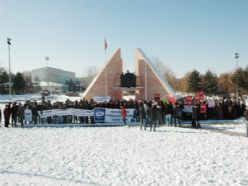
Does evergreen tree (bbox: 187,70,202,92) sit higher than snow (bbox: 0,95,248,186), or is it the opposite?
evergreen tree (bbox: 187,70,202,92)

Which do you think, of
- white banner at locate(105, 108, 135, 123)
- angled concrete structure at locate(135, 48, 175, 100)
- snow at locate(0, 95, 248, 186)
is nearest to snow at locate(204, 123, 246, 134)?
snow at locate(0, 95, 248, 186)

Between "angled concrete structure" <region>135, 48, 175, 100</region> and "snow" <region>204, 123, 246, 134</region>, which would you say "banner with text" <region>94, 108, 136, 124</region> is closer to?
"snow" <region>204, 123, 246, 134</region>

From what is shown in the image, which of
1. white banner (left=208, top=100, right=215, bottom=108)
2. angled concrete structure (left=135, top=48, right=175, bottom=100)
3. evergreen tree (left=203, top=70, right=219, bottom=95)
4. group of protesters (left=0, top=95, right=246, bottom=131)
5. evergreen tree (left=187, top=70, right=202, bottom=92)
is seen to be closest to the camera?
group of protesters (left=0, top=95, right=246, bottom=131)

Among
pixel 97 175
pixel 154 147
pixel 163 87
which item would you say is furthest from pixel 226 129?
pixel 163 87

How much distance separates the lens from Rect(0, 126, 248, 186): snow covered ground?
7652 millimetres

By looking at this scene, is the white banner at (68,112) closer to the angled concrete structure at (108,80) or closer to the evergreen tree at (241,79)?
the angled concrete structure at (108,80)

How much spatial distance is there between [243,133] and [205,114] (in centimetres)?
527

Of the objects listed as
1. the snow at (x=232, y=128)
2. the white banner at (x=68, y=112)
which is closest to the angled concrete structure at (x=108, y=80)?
the white banner at (x=68, y=112)

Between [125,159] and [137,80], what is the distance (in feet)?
73.5

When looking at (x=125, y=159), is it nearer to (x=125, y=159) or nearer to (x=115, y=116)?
(x=125, y=159)

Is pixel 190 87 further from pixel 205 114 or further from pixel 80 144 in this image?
pixel 80 144

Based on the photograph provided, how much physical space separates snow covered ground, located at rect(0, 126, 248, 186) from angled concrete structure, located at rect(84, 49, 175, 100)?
15374 millimetres

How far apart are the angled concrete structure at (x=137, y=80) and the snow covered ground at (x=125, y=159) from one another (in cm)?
1537

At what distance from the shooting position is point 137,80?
31.9 m
